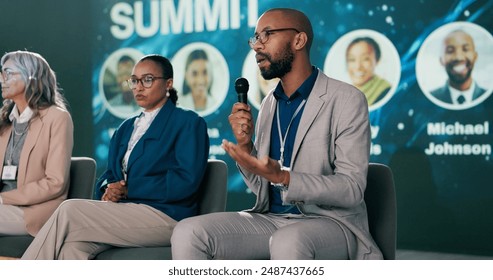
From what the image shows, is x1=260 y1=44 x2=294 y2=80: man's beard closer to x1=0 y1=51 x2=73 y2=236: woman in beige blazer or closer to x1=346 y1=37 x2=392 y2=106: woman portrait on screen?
x1=0 y1=51 x2=73 y2=236: woman in beige blazer

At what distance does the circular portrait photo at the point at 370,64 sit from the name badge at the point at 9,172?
3.19 meters

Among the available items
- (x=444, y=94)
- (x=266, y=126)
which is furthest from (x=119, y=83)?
(x=266, y=126)

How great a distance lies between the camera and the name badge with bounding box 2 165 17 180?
13.7ft

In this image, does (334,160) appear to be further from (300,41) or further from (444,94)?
(444,94)

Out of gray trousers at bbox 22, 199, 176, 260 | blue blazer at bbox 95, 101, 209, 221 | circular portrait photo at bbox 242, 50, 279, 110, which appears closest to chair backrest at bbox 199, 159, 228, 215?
blue blazer at bbox 95, 101, 209, 221

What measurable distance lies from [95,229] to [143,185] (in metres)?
0.34

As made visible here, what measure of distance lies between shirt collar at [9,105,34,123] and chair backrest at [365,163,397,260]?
6.55 feet

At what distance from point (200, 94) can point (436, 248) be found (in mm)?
2523

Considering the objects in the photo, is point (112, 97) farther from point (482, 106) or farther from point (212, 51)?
point (482, 106)

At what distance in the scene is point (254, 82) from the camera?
23.0ft

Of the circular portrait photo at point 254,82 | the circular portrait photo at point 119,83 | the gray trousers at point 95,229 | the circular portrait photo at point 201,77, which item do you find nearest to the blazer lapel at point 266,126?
the gray trousers at point 95,229

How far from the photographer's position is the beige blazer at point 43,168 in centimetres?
402
